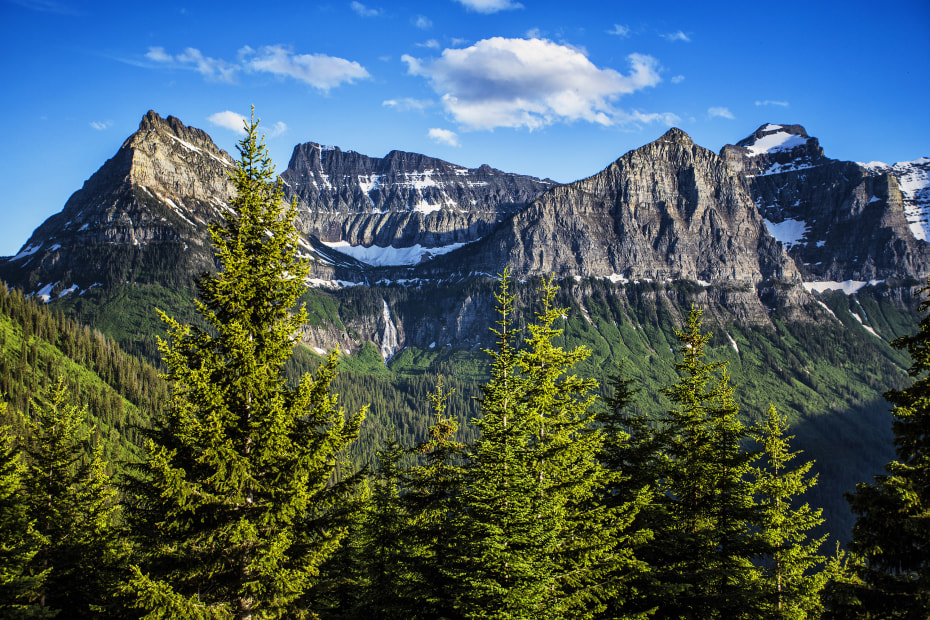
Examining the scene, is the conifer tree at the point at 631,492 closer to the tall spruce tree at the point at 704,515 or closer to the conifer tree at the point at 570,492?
the conifer tree at the point at 570,492

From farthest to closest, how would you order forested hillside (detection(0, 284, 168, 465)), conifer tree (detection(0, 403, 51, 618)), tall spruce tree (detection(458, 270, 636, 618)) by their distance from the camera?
forested hillside (detection(0, 284, 168, 465)), conifer tree (detection(0, 403, 51, 618)), tall spruce tree (detection(458, 270, 636, 618))

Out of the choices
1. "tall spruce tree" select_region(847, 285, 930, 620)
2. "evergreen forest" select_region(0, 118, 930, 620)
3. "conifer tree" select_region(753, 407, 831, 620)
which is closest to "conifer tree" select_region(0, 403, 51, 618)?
"evergreen forest" select_region(0, 118, 930, 620)

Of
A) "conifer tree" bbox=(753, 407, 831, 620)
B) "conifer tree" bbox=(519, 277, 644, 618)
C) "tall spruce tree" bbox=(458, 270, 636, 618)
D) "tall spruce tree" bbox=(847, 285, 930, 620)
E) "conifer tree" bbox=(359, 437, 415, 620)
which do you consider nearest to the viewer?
"tall spruce tree" bbox=(847, 285, 930, 620)

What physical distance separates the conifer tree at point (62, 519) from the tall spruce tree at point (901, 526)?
3228cm

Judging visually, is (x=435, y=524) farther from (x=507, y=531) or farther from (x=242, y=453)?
(x=242, y=453)

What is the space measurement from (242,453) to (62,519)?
886 inches

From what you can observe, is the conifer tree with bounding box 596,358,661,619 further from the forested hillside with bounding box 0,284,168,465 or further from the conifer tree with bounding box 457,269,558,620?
the forested hillside with bounding box 0,284,168,465

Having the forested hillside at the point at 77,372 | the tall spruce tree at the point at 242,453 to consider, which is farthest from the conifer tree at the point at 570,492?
the forested hillside at the point at 77,372

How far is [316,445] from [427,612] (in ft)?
39.0

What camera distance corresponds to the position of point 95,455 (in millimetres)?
35469

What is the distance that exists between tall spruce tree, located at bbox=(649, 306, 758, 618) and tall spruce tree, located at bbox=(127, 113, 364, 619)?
16.0 metres

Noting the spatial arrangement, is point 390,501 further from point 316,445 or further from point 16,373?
point 16,373

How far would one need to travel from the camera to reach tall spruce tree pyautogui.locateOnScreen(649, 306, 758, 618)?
22.9m

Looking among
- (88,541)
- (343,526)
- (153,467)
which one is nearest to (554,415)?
(343,526)
